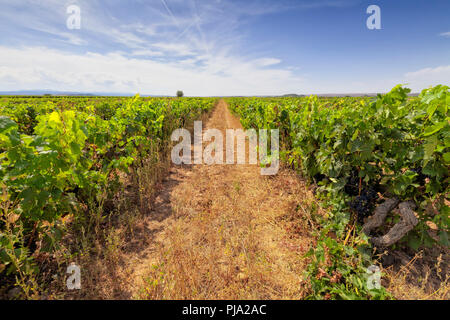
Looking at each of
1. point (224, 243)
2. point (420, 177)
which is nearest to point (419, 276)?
point (420, 177)

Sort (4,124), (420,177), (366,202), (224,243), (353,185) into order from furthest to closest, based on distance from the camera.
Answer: (224,243) → (353,185) → (366,202) → (420,177) → (4,124)

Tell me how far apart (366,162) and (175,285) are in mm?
2871

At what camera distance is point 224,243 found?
3.09 m

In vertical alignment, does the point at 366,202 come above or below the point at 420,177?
below

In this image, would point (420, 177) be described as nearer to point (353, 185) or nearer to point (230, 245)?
point (353, 185)

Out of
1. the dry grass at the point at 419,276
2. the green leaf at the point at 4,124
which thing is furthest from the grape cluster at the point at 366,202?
the green leaf at the point at 4,124

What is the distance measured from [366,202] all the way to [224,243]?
6.64 feet

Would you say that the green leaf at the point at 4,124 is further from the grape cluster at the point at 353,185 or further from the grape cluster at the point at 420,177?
the grape cluster at the point at 420,177

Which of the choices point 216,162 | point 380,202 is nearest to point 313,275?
point 380,202

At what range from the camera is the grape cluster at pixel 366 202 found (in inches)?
101

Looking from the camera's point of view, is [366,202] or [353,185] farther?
[353,185]

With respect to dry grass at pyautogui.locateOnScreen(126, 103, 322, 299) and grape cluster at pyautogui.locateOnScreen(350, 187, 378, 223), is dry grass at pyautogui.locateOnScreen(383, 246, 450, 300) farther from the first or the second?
dry grass at pyautogui.locateOnScreen(126, 103, 322, 299)

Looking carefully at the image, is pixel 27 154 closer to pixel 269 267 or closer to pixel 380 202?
pixel 269 267

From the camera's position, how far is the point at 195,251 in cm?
285
